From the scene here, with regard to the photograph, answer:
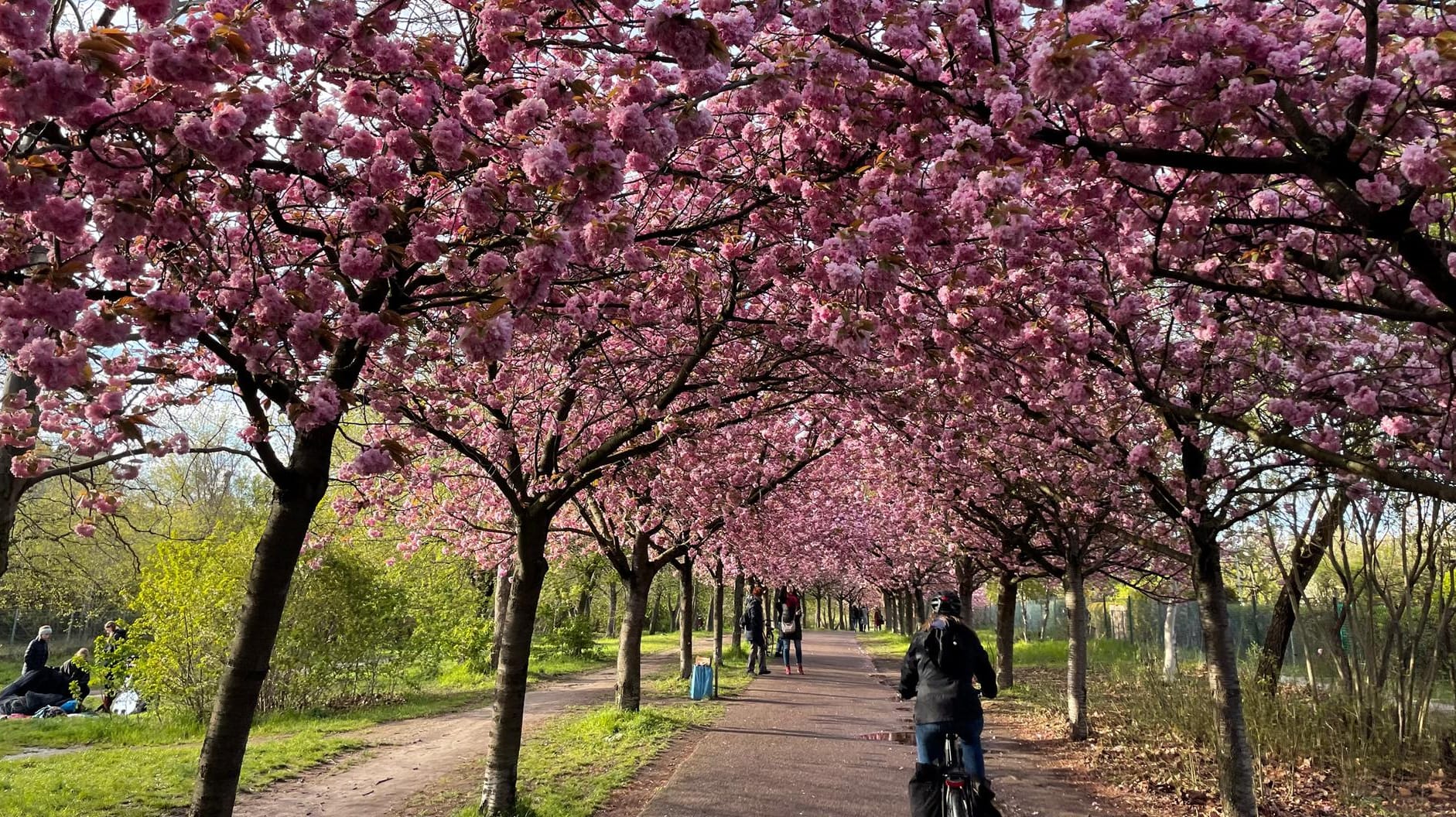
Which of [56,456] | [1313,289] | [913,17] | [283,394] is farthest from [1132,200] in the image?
[56,456]

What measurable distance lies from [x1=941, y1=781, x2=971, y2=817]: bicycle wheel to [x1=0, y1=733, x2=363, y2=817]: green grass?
7.03 meters

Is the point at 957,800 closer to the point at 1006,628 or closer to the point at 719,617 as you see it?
the point at 1006,628

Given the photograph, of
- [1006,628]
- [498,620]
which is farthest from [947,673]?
[498,620]

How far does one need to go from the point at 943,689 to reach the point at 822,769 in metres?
3.51

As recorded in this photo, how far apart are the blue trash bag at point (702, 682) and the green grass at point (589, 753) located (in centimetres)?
74

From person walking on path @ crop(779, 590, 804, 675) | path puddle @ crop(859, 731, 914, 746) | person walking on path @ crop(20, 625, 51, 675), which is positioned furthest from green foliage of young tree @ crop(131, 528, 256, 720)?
person walking on path @ crop(779, 590, 804, 675)

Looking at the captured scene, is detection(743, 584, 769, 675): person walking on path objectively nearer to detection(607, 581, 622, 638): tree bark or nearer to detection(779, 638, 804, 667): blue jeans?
detection(779, 638, 804, 667): blue jeans

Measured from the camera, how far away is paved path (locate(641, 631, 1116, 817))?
783 cm

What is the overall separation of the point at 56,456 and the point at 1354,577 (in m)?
13.8

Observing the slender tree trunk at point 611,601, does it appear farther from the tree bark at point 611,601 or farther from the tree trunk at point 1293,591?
the tree trunk at point 1293,591

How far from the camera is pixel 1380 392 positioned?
236 inches

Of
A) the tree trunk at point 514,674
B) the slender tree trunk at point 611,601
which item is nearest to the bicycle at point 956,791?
the tree trunk at point 514,674

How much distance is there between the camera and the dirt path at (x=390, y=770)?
8.05 metres

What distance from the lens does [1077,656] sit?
38.8 ft
